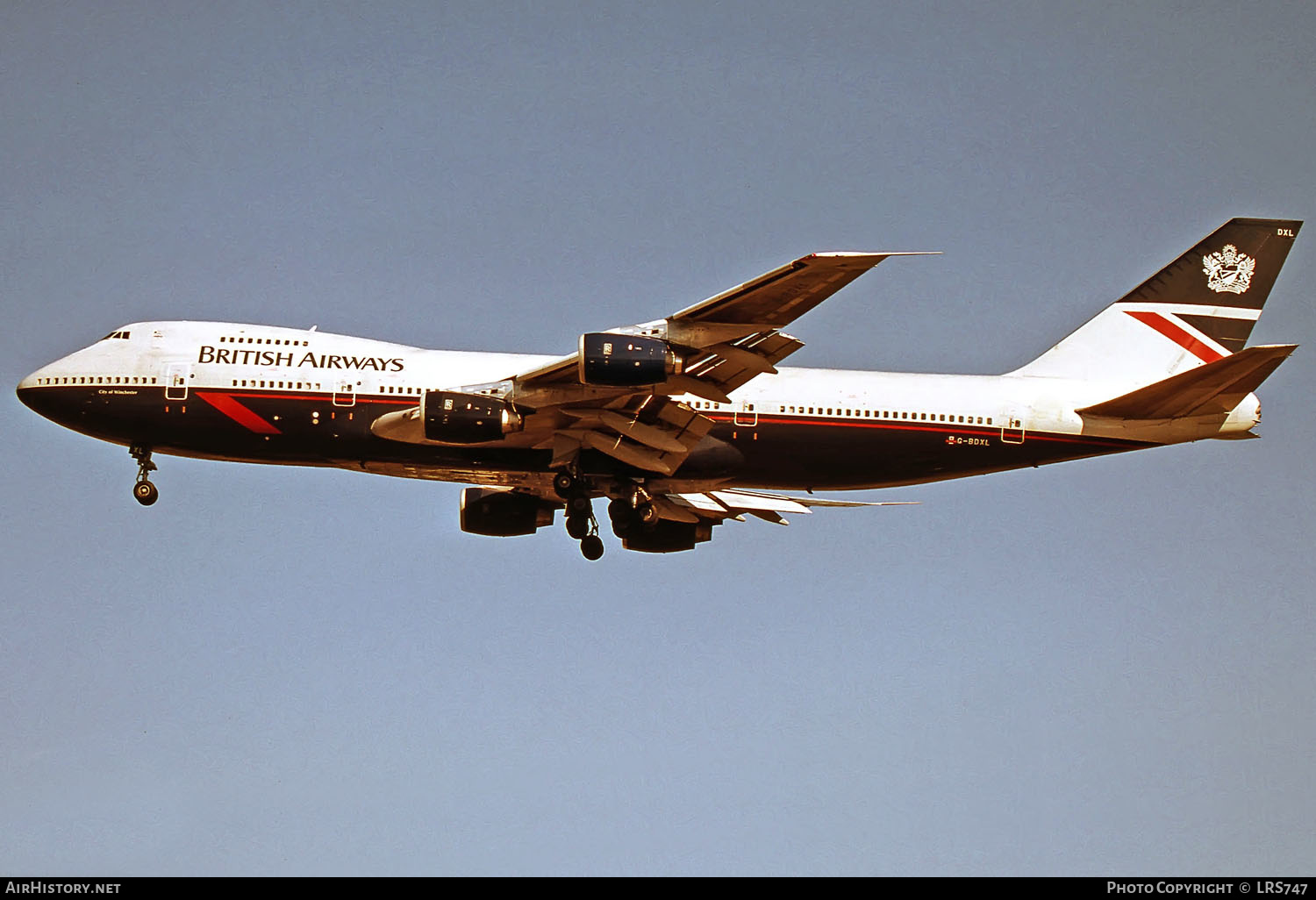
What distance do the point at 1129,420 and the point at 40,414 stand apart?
26499mm

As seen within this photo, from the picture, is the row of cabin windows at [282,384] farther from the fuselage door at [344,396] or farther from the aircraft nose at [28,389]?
the aircraft nose at [28,389]

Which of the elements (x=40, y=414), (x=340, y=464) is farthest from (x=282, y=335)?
(x=40, y=414)

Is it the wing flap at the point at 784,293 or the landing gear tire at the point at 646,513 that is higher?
the wing flap at the point at 784,293

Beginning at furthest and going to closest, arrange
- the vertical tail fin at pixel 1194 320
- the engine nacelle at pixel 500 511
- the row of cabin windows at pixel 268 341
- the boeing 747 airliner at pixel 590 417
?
the engine nacelle at pixel 500 511, the vertical tail fin at pixel 1194 320, the row of cabin windows at pixel 268 341, the boeing 747 airliner at pixel 590 417

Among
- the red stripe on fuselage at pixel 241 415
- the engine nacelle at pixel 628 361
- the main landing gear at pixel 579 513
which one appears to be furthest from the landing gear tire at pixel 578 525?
the red stripe on fuselage at pixel 241 415

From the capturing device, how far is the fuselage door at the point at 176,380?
39.4 m

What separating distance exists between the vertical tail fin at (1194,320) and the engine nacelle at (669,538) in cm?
962

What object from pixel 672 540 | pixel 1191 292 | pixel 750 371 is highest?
pixel 1191 292

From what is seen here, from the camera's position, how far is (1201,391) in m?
37.7

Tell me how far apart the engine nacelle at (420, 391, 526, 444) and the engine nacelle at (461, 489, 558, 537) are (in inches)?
279

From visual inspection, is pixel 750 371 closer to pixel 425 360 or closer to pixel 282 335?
pixel 425 360

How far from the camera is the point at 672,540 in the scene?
145ft

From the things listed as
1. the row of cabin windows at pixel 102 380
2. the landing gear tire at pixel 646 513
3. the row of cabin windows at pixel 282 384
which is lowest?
the landing gear tire at pixel 646 513

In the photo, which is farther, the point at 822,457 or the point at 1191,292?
the point at 1191,292
